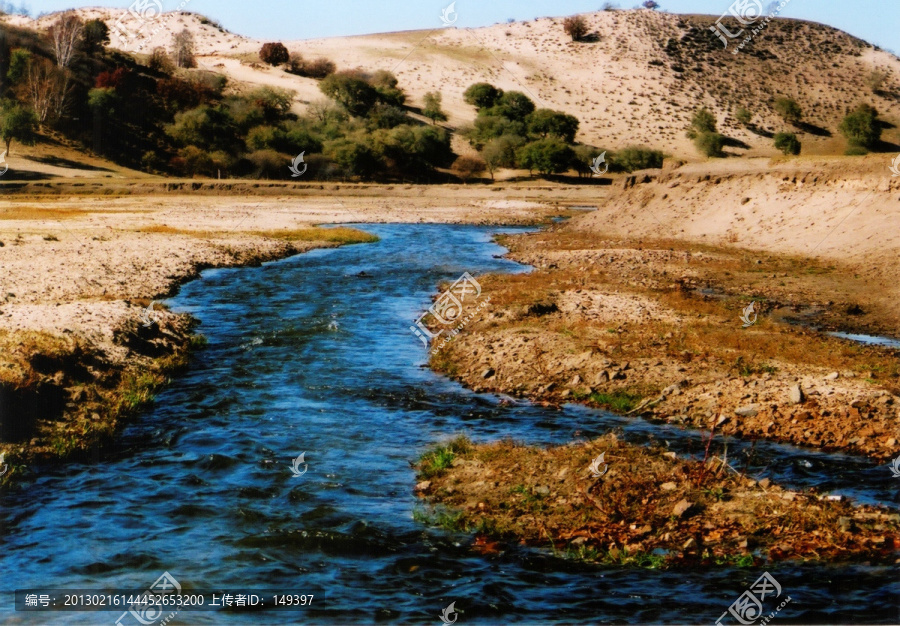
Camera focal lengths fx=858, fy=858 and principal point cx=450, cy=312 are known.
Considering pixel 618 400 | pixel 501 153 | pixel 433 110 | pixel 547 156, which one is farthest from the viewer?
pixel 433 110

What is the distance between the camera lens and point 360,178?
94.6 meters

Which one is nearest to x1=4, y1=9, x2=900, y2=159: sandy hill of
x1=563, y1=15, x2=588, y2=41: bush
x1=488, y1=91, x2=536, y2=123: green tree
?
x1=563, y1=15, x2=588, y2=41: bush

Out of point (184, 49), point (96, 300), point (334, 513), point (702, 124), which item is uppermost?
point (184, 49)

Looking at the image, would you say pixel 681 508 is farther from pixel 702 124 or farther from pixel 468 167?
pixel 702 124

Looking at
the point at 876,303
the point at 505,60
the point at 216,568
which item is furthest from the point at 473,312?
the point at 505,60

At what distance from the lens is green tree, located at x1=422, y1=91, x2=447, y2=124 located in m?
124

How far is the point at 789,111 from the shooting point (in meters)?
135

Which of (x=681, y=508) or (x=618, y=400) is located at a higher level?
(x=618, y=400)

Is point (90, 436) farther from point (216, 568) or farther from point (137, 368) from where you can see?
point (216, 568)

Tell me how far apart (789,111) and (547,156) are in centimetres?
5878

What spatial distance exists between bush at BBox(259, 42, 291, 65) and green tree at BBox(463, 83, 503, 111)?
115 feet

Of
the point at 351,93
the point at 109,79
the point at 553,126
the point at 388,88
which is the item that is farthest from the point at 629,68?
the point at 109,79

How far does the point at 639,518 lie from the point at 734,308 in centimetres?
1482

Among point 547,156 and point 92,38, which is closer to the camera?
point 547,156
